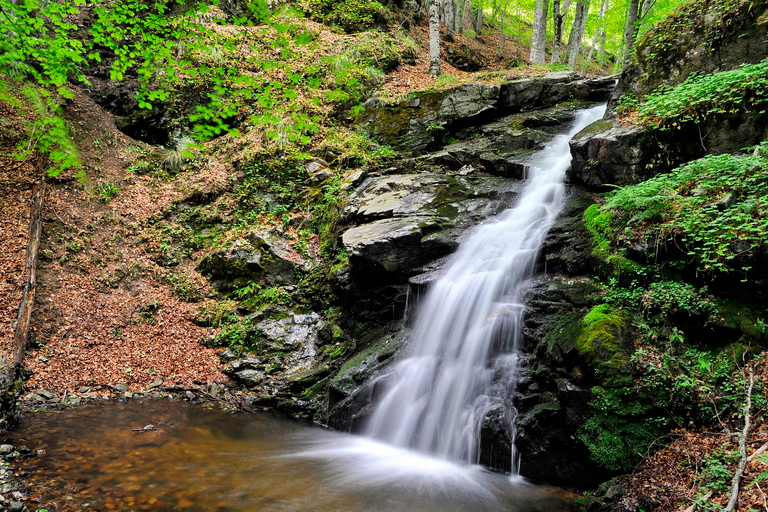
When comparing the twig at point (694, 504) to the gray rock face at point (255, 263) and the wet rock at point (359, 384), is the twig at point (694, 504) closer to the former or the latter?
the wet rock at point (359, 384)

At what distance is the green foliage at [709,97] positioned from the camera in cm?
585

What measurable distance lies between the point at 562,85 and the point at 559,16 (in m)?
7.78

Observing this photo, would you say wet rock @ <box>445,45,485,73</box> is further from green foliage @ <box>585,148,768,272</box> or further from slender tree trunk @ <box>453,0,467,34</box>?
green foliage @ <box>585,148,768,272</box>

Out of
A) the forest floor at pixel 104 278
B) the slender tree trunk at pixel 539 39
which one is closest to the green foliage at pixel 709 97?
the forest floor at pixel 104 278

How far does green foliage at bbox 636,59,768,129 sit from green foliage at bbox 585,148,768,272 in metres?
1.13

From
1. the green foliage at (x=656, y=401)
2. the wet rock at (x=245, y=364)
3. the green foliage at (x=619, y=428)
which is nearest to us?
the green foliage at (x=656, y=401)

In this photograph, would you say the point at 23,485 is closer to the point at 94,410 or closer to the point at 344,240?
the point at 94,410

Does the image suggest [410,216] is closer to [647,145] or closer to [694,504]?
[647,145]

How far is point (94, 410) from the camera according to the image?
675cm

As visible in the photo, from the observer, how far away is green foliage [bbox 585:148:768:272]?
463 cm

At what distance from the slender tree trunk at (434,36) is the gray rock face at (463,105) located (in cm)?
234

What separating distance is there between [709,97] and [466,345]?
542 cm

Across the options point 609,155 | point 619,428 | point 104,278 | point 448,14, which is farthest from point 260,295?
point 448,14

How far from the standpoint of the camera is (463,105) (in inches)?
493
